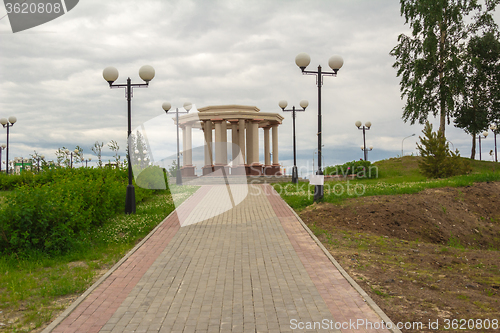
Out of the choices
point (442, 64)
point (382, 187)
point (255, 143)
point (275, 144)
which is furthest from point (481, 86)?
point (382, 187)

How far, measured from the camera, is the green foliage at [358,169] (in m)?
26.6

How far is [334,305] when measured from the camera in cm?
483

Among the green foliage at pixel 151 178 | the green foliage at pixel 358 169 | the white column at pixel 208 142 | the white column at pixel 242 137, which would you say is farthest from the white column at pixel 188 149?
the green foliage at pixel 151 178

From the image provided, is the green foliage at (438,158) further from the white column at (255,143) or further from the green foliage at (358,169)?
the white column at (255,143)

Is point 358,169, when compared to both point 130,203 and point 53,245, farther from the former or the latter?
point 53,245

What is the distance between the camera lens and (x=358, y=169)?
27.5 meters

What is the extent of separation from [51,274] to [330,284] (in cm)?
491

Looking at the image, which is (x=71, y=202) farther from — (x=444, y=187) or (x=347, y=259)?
(x=444, y=187)

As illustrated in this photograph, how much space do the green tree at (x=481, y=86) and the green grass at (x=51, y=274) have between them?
87.3ft

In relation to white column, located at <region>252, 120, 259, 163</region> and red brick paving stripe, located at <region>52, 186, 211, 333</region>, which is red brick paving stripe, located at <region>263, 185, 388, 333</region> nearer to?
red brick paving stripe, located at <region>52, 186, 211, 333</region>

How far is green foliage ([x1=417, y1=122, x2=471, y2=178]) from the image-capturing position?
2005 centimetres

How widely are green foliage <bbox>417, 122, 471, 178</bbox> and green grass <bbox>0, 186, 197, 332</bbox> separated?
53.9 feet

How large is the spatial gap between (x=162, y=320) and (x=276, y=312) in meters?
1.43

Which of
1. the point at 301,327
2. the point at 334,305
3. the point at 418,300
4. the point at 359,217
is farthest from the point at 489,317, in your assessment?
the point at 359,217
